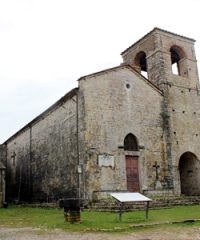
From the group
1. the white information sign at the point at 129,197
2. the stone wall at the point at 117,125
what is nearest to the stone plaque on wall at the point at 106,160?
the stone wall at the point at 117,125

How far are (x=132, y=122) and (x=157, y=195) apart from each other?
4727 millimetres

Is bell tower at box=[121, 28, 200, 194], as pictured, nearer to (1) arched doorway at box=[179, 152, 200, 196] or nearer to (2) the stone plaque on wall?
(1) arched doorway at box=[179, 152, 200, 196]

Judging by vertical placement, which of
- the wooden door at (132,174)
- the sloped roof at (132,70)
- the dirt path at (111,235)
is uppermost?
the sloped roof at (132,70)

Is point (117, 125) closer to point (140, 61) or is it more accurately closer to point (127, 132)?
point (127, 132)

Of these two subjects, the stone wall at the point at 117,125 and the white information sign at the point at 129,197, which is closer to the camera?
Answer: the white information sign at the point at 129,197

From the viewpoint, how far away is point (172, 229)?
9.25 meters

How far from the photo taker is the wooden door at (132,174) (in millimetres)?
20688

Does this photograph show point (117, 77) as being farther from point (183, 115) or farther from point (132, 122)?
A: point (183, 115)

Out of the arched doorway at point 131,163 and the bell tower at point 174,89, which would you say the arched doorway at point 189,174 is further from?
the arched doorway at point 131,163

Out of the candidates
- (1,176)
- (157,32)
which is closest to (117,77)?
(157,32)

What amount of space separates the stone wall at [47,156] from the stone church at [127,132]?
0.21 ft

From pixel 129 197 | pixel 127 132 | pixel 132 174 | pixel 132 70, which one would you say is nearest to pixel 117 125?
pixel 127 132

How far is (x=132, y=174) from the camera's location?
20969mm

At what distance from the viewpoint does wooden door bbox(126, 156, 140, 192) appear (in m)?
20.7
